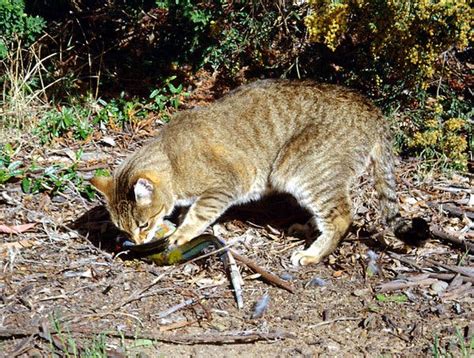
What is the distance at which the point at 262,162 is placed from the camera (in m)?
6.05

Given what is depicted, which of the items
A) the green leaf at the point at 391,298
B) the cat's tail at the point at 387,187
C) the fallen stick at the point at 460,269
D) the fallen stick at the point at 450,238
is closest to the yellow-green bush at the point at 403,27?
the cat's tail at the point at 387,187

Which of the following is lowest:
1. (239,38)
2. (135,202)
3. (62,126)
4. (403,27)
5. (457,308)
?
(457,308)

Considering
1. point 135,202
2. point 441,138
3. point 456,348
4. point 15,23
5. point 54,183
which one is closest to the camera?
point 456,348

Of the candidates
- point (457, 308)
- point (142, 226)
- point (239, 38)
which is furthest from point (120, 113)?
point (457, 308)

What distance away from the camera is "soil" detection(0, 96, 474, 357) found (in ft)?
15.0

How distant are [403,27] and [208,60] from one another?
249 cm

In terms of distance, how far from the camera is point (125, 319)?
4875mm

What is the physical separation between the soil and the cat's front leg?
291 mm

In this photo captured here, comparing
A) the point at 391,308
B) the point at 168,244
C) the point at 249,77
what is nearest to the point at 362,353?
the point at 391,308

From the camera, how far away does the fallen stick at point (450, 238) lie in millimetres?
5673

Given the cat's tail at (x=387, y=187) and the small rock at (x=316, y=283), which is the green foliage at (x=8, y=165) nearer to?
the small rock at (x=316, y=283)

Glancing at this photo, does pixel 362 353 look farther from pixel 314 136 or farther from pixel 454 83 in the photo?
pixel 454 83

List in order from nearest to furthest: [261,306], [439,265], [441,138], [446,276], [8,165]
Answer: [261,306] → [446,276] → [439,265] → [8,165] → [441,138]

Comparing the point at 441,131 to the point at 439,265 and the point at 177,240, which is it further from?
the point at 177,240
